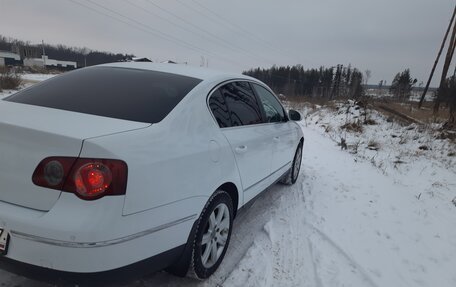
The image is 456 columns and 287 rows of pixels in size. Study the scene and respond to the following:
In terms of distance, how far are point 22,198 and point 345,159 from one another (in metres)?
7.30

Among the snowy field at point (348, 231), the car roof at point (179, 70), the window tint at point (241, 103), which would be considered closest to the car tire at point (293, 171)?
the snowy field at point (348, 231)

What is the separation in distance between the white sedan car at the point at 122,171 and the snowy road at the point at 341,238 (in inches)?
20.4

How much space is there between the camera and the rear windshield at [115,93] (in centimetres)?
233

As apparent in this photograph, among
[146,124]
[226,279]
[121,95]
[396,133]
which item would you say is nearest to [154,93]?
[121,95]

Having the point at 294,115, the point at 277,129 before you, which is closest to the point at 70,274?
the point at 277,129

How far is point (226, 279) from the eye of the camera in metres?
2.81

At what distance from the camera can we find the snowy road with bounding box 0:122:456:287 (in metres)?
3.00

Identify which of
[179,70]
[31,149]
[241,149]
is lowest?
[241,149]

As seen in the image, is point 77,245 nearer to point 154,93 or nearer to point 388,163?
point 154,93

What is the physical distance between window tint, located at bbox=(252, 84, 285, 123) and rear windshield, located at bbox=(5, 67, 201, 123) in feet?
4.53

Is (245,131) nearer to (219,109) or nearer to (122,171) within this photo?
(219,109)

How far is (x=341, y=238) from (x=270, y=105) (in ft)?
6.18

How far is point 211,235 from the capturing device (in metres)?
2.76

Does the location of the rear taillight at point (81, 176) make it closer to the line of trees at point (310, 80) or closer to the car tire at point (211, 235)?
the car tire at point (211, 235)
